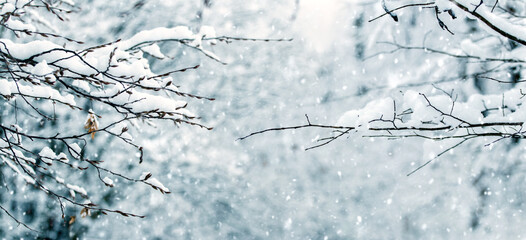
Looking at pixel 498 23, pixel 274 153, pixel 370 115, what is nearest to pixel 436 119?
pixel 370 115

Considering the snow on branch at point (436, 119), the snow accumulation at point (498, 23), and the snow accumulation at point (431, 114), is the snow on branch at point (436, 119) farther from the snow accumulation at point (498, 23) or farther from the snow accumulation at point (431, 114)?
the snow accumulation at point (498, 23)

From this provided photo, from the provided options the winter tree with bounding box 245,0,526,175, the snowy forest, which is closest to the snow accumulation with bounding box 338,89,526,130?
the winter tree with bounding box 245,0,526,175

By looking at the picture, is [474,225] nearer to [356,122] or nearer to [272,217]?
[272,217]

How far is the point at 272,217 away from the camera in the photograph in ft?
34.0

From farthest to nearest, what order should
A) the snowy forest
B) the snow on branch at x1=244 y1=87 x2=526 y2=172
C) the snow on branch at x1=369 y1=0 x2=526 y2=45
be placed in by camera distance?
the snowy forest < the snow on branch at x1=244 y1=87 x2=526 y2=172 < the snow on branch at x1=369 y1=0 x2=526 y2=45

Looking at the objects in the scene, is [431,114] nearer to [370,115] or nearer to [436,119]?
[436,119]

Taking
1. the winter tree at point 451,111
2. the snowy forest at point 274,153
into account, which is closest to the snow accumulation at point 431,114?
the winter tree at point 451,111

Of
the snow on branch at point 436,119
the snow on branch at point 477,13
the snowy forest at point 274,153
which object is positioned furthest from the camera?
the snowy forest at point 274,153

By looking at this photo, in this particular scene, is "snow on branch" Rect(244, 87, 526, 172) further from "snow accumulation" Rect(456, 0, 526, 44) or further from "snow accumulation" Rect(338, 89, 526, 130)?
"snow accumulation" Rect(456, 0, 526, 44)

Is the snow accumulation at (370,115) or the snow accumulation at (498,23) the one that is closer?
the snow accumulation at (498,23)

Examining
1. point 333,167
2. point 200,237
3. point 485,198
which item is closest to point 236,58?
point 333,167

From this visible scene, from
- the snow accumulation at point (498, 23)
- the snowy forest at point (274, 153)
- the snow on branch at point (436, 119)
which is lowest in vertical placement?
the snowy forest at point (274, 153)

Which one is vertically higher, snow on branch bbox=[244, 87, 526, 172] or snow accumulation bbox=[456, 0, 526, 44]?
snow accumulation bbox=[456, 0, 526, 44]

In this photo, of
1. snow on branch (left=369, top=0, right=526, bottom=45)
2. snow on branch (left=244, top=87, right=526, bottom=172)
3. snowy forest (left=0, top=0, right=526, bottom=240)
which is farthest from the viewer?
snowy forest (left=0, top=0, right=526, bottom=240)
